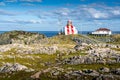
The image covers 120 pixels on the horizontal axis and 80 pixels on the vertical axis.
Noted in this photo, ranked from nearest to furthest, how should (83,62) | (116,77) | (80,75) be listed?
1. (116,77)
2. (80,75)
3. (83,62)

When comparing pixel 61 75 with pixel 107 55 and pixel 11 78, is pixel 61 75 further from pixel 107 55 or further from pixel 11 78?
pixel 107 55

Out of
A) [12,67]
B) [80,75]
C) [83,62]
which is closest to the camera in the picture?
[80,75]

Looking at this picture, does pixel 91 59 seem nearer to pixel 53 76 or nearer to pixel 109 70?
pixel 109 70

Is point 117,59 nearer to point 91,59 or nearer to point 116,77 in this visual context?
point 91,59

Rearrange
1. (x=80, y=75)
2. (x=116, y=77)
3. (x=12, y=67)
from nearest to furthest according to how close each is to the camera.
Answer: (x=116, y=77)
(x=80, y=75)
(x=12, y=67)

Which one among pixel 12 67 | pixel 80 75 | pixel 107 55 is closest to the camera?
pixel 80 75

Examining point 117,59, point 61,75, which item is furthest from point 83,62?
point 61,75

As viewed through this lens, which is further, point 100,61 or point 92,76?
point 100,61

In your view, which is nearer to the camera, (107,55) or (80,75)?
(80,75)

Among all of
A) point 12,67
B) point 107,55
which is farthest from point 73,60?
point 12,67
